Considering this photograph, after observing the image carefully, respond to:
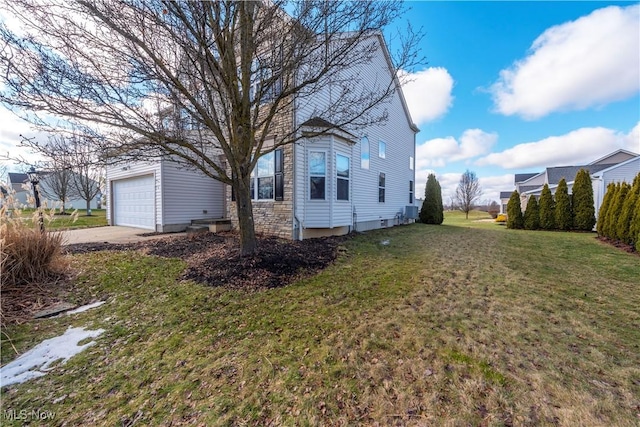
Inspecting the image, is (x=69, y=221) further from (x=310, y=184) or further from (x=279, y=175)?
(x=310, y=184)

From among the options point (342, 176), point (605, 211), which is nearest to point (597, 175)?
point (605, 211)

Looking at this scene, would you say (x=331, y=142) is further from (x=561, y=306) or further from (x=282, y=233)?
(x=561, y=306)

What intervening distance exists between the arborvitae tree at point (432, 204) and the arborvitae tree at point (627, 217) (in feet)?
27.2

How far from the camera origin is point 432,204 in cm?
1705

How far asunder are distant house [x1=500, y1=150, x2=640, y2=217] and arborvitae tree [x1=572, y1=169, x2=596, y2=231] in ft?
8.24

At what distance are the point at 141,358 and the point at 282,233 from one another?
5.89m

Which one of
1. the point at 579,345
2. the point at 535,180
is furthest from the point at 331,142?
the point at 535,180

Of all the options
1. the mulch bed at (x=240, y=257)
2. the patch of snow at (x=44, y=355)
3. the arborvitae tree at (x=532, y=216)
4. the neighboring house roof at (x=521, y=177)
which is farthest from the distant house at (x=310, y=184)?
the neighboring house roof at (x=521, y=177)

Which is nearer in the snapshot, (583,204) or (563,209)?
(583,204)

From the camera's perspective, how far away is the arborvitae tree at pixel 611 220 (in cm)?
996

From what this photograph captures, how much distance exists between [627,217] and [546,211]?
6.40 metres

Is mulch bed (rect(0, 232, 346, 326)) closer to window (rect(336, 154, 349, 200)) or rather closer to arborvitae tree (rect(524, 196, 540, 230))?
window (rect(336, 154, 349, 200))

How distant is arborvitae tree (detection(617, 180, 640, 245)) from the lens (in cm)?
877

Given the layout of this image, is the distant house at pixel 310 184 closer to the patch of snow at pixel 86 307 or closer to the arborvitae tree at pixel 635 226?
the patch of snow at pixel 86 307
